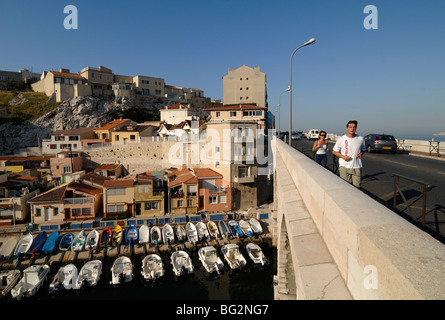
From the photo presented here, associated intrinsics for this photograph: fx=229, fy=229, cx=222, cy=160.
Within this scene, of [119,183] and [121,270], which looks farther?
[119,183]

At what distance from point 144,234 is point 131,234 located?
1.48 metres

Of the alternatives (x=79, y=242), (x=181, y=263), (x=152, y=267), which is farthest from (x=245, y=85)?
(x=79, y=242)

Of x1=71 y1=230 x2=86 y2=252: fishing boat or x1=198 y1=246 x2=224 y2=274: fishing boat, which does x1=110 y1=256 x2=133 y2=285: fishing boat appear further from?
x1=198 y1=246 x2=224 y2=274: fishing boat

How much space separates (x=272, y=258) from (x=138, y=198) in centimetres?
1863

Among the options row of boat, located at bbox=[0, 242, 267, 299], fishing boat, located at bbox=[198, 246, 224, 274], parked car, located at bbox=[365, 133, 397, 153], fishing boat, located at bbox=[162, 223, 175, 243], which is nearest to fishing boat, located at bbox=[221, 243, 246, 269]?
row of boat, located at bbox=[0, 242, 267, 299]

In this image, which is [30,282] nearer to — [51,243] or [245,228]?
[51,243]

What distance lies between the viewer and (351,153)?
638 cm

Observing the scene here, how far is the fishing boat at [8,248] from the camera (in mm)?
23264

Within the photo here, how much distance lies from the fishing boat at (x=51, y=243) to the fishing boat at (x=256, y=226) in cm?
2259

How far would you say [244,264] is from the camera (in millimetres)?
23625

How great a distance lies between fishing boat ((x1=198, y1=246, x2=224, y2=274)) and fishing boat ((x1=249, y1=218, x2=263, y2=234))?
22.0 feet

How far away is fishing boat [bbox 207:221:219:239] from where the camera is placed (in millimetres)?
28250
